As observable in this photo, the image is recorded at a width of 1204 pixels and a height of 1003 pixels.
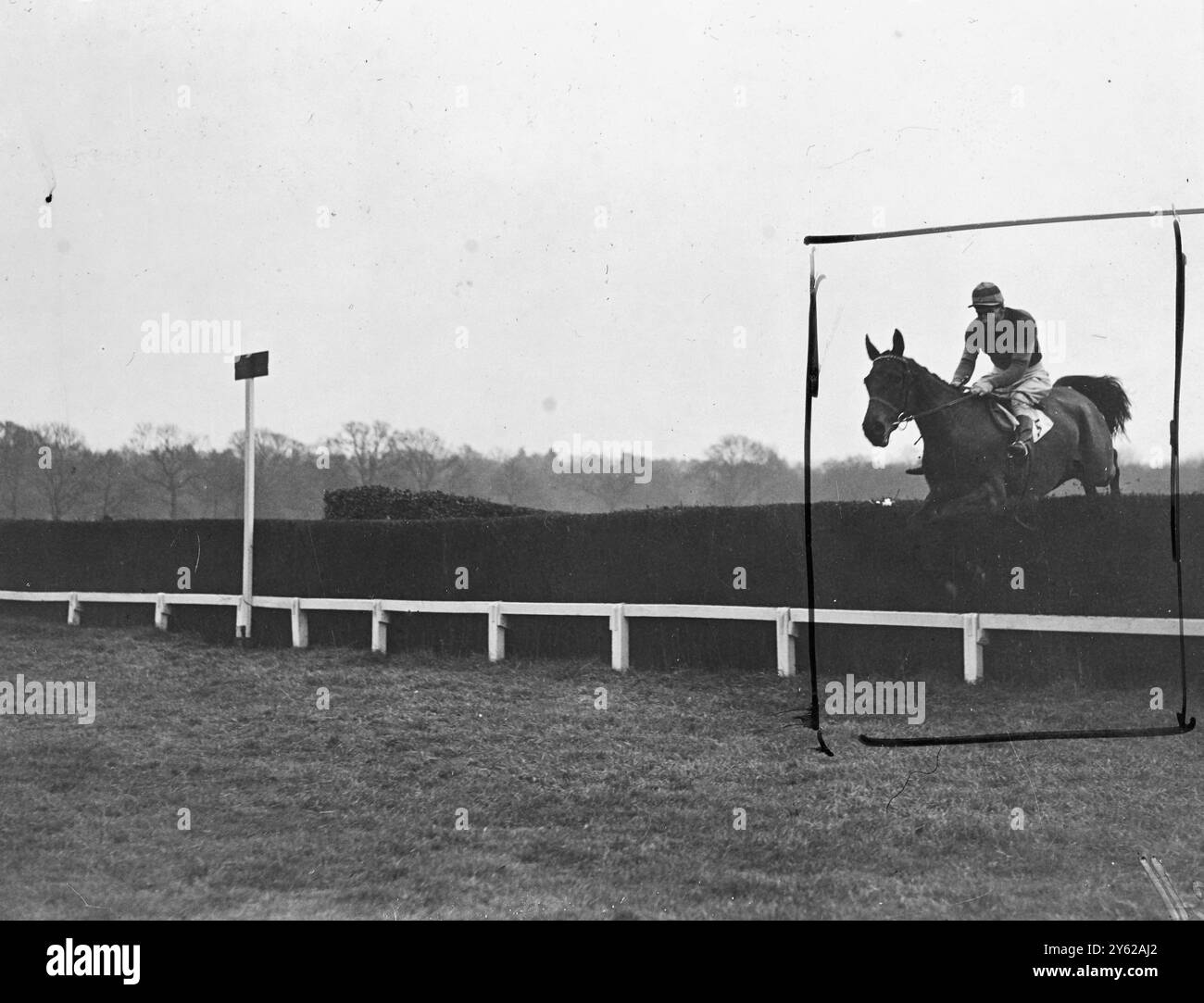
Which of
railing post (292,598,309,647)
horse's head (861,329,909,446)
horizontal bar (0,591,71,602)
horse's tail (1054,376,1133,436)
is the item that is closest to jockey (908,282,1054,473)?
horse's tail (1054,376,1133,436)

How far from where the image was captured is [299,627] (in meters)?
10.9

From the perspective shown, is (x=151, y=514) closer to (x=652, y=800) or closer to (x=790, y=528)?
(x=790, y=528)

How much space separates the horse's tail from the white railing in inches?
61.1

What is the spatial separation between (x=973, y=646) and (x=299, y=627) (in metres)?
6.78

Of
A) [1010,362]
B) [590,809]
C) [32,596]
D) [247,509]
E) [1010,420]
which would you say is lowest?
[590,809]

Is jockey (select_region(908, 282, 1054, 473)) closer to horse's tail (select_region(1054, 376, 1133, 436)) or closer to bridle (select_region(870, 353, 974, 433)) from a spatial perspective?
bridle (select_region(870, 353, 974, 433))

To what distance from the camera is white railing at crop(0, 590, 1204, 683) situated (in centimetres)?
708

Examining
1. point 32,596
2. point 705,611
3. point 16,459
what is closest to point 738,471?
point 705,611

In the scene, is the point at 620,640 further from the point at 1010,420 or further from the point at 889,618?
the point at 1010,420

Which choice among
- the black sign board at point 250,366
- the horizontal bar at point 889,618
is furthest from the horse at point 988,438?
the black sign board at point 250,366

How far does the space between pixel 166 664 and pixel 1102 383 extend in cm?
869

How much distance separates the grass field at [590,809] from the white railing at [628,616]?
1.16 feet
